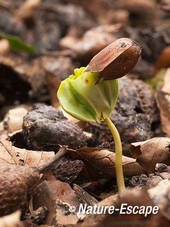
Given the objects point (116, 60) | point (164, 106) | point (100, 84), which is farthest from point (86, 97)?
point (164, 106)

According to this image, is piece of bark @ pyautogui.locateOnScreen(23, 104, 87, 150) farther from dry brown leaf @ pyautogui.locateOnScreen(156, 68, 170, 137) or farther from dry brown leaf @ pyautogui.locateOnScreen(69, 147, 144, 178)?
dry brown leaf @ pyautogui.locateOnScreen(156, 68, 170, 137)

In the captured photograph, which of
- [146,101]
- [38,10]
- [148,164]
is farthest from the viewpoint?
[38,10]

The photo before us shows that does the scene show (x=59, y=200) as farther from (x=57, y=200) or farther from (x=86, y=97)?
(x=86, y=97)

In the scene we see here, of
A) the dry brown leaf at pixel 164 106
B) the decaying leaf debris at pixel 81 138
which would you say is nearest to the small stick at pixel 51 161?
the decaying leaf debris at pixel 81 138

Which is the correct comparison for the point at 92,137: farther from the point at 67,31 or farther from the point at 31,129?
the point at 67,31

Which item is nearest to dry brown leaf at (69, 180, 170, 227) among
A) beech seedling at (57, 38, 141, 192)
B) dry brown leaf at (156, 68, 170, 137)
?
beech seedling at (57, 38, 141, 192)

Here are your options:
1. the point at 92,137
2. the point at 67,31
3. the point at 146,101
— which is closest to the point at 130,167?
the point at 92,137
